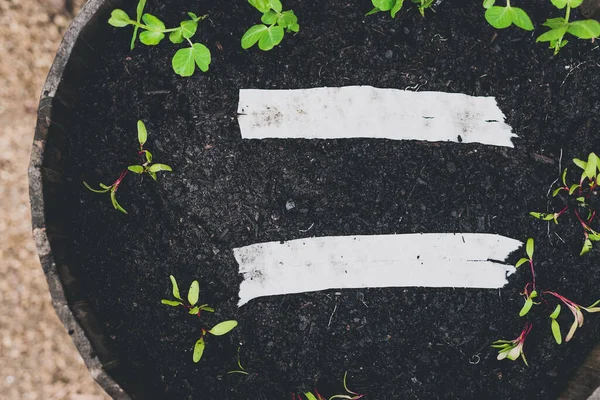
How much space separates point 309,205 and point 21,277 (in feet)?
4.14

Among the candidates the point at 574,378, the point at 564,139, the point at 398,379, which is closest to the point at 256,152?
the point at 398,379

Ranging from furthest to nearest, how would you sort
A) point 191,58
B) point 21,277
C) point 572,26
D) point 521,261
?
1. point 21,277
2. point 521,261
3. point 191,58
4. point 572,26

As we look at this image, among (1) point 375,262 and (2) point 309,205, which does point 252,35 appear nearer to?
(2) point 309,205

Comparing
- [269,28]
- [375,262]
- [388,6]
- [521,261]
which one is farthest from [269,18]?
[521,261]

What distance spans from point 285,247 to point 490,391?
34.6 inches

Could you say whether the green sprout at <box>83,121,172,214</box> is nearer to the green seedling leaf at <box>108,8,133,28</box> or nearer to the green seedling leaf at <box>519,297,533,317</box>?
the green seedling leaf at <box>108,8,133,28</box>

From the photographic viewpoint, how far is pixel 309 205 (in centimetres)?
158

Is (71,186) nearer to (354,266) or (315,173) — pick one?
(315,173)

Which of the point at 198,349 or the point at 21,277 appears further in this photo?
the point at 21,277

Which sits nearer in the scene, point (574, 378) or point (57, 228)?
point (57, 228)

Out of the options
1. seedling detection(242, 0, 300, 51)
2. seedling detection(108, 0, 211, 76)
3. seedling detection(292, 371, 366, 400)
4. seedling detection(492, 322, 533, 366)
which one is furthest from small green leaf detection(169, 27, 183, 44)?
seedling detection(492, 322, 533, 366)

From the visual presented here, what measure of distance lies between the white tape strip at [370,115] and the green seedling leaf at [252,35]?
7.0 inches

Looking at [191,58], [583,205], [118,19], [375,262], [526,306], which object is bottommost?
[526,306]

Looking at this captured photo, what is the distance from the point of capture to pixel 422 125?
1.59m
